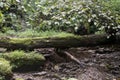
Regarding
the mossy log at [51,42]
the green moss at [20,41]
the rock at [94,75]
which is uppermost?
the green moss at [20,41]

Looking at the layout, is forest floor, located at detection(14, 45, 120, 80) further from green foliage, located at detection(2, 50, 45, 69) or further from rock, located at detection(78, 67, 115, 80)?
green foliage, located at detection(2, 50, 45, 69)

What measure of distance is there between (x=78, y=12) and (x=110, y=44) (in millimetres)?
3259

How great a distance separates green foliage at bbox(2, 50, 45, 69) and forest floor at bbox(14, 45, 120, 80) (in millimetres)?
266

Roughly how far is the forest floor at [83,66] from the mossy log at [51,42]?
659mm

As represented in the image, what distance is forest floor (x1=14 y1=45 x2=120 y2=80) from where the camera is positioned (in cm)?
791

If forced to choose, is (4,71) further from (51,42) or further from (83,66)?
(83,66)

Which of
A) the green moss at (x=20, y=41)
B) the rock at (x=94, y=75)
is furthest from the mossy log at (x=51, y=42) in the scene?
the rock at (x=94, y=75)

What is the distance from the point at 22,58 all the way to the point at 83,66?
2.10m

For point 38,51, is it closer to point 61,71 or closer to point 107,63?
point 61,71

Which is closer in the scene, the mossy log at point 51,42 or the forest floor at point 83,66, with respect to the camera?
the forest floor at point 83,66

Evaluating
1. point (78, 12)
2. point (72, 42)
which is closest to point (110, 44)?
point (72, 42)

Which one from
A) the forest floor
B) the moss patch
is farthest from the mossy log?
the moss patch

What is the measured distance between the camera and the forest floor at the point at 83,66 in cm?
791

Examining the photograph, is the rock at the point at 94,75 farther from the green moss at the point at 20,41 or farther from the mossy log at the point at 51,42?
the green moss at the point at 20,41
